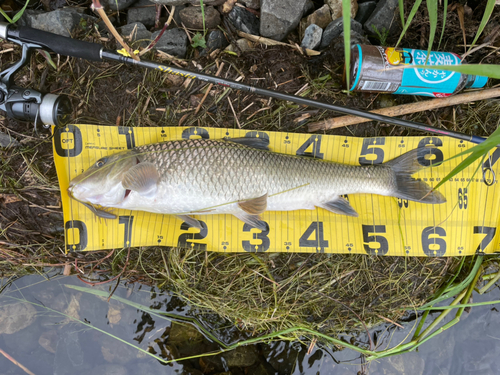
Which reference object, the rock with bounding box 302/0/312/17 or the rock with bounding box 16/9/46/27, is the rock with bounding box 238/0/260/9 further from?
the rock with bounding box 16/9/46/27

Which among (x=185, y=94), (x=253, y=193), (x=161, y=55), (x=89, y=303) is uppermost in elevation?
(x=161, y=55)

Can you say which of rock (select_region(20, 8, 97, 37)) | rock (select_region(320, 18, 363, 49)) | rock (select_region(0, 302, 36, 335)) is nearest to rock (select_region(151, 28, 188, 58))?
rock (select_region(20, 8, 97, 37))

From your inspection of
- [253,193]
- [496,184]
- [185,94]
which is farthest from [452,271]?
[185,94]

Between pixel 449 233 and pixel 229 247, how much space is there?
197 centimetres

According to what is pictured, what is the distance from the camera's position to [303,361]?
9.41ft

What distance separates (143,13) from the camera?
2.67 metres

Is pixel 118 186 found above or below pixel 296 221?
above

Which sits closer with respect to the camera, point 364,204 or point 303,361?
point 364,204

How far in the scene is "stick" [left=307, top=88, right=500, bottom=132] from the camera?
98.5 inches

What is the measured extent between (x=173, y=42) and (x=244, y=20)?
655 millimetres

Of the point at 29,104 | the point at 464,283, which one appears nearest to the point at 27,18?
the point at 29,104

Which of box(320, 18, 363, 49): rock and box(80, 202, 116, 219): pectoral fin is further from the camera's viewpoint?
box(320, 18, 363, 49): rock

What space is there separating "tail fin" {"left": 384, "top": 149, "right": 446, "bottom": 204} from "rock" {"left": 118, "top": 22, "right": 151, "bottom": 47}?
2395 millimetres

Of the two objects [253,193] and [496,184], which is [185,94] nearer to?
[253,193]
